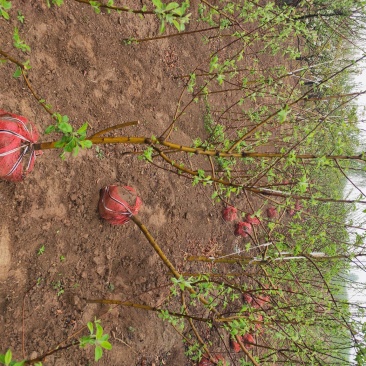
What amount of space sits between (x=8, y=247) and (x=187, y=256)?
2.01 meters

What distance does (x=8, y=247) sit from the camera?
225cm

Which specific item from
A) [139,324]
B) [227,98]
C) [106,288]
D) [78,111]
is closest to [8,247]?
[106,288]

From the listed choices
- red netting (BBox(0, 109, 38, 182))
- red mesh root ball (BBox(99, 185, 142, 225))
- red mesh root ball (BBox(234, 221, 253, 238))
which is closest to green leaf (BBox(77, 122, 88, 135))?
red netting (BBox(0, 109, 38, 182))

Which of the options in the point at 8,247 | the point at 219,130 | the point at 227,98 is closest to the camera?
the point at 8,247

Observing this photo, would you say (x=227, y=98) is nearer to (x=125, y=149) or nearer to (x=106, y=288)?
(x=125, y=149)

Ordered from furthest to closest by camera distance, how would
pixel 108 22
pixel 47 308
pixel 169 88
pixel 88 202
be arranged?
pixel 169 88 < pixel 108 22 < pixel 88 202 < pixel 47 308

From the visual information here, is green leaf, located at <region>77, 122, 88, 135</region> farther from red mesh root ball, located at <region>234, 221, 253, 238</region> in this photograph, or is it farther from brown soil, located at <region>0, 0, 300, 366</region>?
red mesh root ball, located at <region>234, 221, 253, 238</region>

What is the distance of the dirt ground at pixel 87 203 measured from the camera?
2328mm

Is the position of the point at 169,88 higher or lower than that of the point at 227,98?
lower

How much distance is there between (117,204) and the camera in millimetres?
2717

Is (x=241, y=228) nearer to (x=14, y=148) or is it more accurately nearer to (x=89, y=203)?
(x=89, y=203)

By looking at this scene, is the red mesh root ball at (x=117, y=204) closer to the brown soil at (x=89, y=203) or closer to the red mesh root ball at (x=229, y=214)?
the brown soil at (x=89, y=203)

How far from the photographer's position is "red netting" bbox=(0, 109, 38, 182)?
192 cm

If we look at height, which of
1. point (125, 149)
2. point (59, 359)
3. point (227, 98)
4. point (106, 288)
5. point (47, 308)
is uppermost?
point (227, 98)
